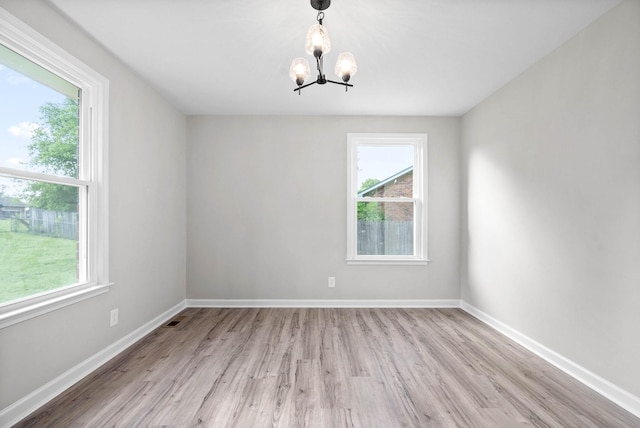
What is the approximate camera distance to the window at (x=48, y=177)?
73.5 inches

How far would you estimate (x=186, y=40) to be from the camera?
7.97 ft

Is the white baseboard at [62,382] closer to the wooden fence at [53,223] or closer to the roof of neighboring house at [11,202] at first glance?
the wooden fence at [53,223]

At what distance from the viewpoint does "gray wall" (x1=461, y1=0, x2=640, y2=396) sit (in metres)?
1.97

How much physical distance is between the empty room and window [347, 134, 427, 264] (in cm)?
3

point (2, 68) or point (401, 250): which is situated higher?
point (2, 68)

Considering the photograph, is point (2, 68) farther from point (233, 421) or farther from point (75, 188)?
point (233, 421)

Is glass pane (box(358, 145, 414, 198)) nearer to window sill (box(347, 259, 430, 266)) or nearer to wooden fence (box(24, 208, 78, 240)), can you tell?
window sill (box(347, 259, 430, 266))

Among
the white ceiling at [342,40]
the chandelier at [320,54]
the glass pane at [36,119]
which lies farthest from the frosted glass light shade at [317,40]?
the glass pane at [36,119]

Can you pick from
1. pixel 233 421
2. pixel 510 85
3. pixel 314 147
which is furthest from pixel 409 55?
pixel 233 421

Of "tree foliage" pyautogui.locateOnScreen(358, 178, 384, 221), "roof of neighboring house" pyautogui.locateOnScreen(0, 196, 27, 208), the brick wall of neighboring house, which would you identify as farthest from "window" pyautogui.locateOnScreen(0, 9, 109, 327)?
the brick wall of neighboring house

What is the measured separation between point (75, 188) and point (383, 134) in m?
3.38

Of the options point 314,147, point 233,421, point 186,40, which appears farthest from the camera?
point 314,147

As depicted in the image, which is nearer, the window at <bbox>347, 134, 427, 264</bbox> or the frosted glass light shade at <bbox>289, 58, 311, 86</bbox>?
the frosted glass light shade at <bbox>289, 58, 311, 86</bbox>

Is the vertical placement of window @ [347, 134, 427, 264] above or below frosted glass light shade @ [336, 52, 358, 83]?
below
